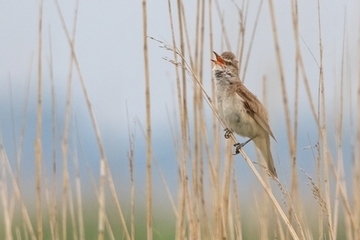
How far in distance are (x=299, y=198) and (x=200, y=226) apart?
18.1 inches

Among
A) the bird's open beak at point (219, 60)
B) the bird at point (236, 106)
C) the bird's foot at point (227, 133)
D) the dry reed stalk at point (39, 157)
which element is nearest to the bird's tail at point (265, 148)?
the bird at point (236, 106)

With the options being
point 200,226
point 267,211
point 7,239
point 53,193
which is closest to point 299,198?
point 267,211

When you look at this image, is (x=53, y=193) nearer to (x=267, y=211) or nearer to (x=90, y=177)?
(x=90, y=177)

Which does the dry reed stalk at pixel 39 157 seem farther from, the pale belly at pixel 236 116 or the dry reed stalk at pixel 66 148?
the pale belly at pixel 236 116

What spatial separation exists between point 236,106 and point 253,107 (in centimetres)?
10

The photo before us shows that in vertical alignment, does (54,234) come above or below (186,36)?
below

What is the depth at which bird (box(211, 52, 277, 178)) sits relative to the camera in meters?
3.08

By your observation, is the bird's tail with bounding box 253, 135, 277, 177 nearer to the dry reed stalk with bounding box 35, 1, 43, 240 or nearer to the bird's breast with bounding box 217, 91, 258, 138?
the bird's breast with bounding box 217, 91, 258, 138

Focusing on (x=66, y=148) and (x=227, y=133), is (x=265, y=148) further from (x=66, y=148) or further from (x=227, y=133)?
(x=66, y=148)

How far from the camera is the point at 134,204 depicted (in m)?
2.81

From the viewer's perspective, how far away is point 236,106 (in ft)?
10.1

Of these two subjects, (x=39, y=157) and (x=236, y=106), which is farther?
(x=236, y=106)

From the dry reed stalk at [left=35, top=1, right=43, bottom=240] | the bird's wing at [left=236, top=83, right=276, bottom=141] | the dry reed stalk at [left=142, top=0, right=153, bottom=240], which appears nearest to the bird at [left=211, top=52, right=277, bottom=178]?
the bird's wing at [left=236, top=83, right=276, bottom=141]

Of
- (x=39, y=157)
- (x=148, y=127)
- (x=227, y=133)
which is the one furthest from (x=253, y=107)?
(x=39, y=157)
